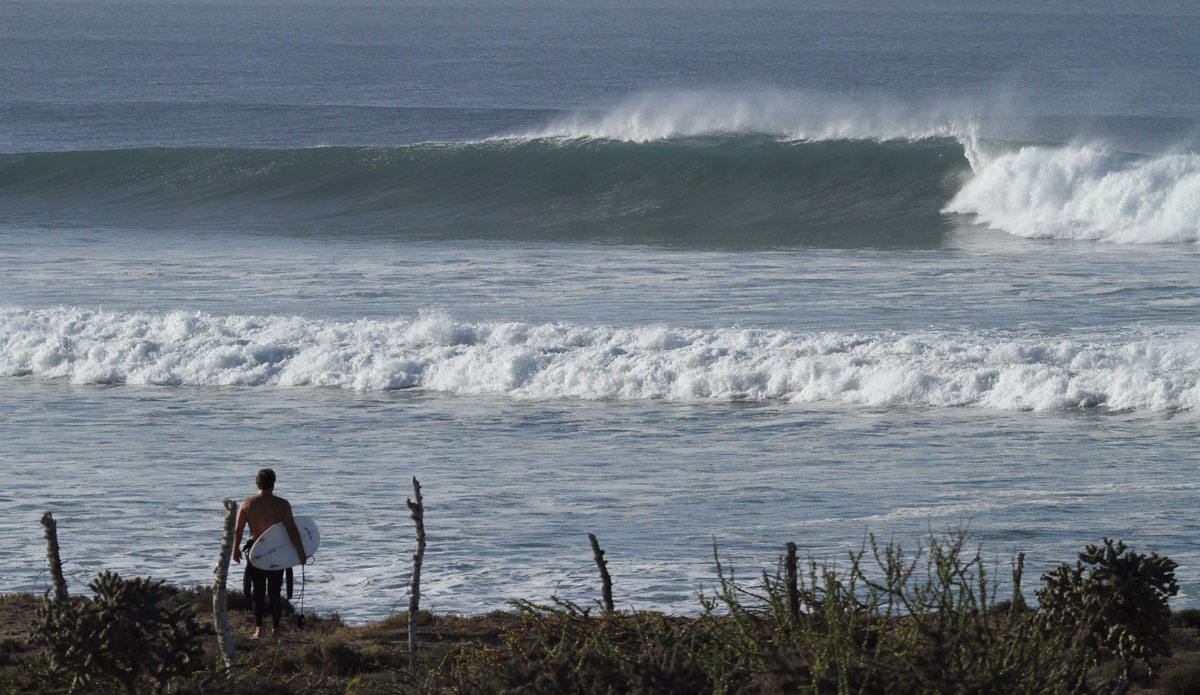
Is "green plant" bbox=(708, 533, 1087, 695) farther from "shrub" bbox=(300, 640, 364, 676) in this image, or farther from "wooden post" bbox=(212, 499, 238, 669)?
"shrub" bbox=(300, 640, 364, 676)

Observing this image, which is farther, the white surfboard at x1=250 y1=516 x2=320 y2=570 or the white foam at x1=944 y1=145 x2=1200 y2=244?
the white foam at x1=944 y1=145 x2=1200 y2=244

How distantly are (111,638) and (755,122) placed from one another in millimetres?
37082

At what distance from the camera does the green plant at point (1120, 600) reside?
17.8ft

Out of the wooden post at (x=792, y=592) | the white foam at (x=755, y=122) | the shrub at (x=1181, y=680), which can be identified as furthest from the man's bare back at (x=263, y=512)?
the white foam at (x=755, y=122)

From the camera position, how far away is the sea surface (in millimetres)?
10391

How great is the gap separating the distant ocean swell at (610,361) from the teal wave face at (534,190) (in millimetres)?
10675

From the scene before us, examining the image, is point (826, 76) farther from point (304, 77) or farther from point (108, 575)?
point (108, 575)

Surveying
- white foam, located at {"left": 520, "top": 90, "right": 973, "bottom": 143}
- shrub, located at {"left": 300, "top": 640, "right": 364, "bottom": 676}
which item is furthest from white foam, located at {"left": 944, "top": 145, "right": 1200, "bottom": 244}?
shrub, located at {"left": 300, "top": 640, "right": 364, "bottom": 676}

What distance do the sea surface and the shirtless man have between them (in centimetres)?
67

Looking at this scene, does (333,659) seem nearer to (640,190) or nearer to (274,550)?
(274,550)

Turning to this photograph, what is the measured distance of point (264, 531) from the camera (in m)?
8.38

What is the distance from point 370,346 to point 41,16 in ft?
483

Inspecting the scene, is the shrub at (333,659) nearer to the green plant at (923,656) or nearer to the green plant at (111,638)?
the green plant at (111,638)

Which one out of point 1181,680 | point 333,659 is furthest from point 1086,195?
point 333,659
